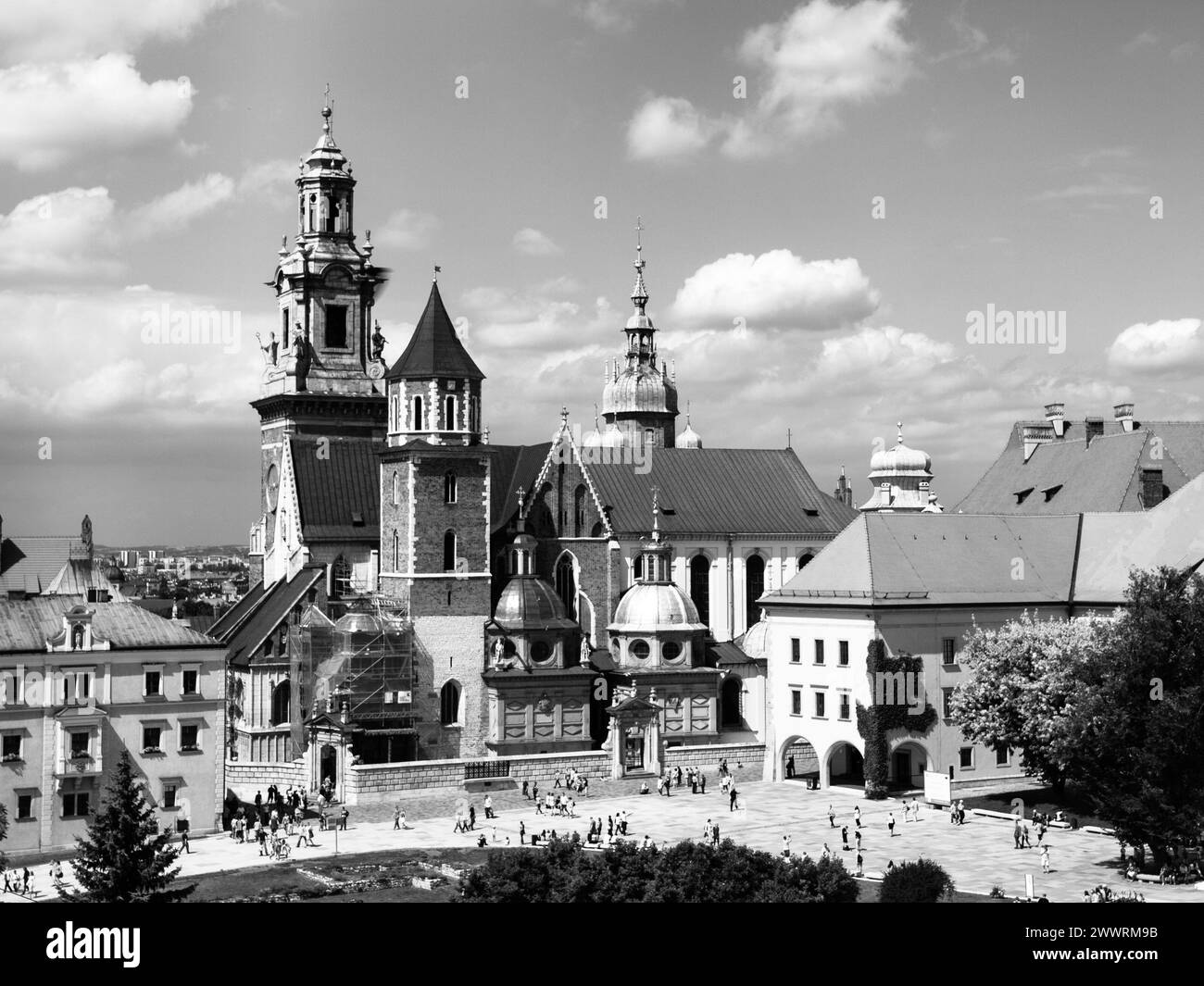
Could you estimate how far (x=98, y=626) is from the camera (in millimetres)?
58688

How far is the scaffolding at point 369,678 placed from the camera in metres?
68.3

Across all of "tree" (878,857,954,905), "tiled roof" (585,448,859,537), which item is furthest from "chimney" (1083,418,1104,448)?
"tree" (878,857,954,905)

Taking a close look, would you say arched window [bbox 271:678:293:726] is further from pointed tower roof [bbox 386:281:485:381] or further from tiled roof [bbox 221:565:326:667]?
pointed tower roof [bbox 386:281:485:381]

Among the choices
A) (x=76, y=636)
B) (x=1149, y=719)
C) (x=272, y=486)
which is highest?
(x=272, y=486)

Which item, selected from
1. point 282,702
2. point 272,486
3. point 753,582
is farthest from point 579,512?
point 282,702

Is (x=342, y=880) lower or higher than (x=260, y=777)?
lower

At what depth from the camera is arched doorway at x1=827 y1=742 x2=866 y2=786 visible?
66750mm

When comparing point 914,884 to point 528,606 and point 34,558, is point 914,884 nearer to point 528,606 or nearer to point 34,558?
point 528,606

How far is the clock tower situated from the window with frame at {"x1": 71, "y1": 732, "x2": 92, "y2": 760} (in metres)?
26.2

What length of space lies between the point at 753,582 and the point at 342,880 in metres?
39.7

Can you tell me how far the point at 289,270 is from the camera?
295 feet

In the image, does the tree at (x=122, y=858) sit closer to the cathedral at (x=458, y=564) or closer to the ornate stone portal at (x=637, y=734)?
the cathedral at (x=458, y=564)
